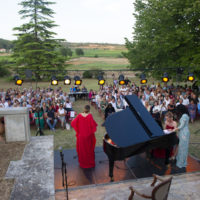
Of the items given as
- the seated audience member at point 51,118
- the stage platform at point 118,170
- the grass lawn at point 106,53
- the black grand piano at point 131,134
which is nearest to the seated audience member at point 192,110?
the stage platform at point 118,170

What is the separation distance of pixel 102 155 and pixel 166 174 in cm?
243

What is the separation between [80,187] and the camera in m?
5.57

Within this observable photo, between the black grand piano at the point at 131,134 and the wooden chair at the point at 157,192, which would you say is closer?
the wooden chair at the point at 157,192

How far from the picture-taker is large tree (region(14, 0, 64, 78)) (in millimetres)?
36719

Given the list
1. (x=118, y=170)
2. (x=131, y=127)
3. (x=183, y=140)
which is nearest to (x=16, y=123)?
(x=131, y=127)

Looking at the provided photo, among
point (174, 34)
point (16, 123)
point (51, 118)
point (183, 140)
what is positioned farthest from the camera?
point (174, 34)

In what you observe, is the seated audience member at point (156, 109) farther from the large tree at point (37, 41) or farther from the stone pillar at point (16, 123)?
the large tree at point (37, 41)

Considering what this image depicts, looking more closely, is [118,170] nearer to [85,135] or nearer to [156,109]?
[85,135]

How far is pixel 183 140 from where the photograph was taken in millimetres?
6582

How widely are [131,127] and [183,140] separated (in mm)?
1974

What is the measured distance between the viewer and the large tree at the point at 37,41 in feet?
120

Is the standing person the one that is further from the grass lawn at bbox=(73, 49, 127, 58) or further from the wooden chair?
the grass lawn at bbox=(73, 49, 127, 58)

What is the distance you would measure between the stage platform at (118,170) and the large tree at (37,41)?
3178 centimetres

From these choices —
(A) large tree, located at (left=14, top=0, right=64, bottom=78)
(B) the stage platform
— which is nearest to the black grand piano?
(B) the stage platform
